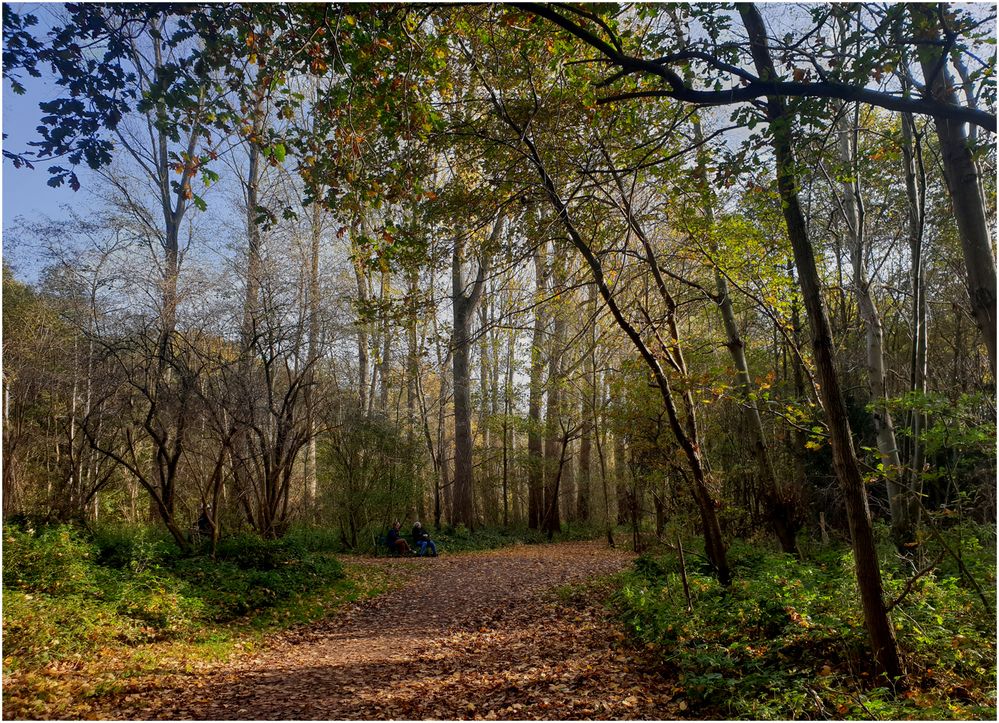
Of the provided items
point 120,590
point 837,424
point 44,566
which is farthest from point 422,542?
point 837,424

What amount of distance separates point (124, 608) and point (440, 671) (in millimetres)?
3331

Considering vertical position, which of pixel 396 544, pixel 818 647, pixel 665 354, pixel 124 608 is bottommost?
pixel 396 544

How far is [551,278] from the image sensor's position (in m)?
11.6

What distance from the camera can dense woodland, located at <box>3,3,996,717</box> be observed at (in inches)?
157

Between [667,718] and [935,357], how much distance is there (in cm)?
1294

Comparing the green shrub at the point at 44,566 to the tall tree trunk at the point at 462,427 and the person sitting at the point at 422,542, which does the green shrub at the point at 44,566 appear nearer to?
the person sitting at the point at 422,542

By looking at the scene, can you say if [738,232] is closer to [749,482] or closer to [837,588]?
[837,588]

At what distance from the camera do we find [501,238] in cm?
634

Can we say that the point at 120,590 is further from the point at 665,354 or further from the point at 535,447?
the point at 535,447

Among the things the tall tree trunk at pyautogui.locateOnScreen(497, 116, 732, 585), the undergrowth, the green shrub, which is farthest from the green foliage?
the tall tree trunk at pyautogui.locateOnScreen(497, 116, 732, 585)

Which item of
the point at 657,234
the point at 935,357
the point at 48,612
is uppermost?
the point at 657,234

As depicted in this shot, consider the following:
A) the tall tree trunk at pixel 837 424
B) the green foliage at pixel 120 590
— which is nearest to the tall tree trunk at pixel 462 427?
the green foliage at pixel 120 590

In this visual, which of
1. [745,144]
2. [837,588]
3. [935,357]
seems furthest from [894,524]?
[935,357]

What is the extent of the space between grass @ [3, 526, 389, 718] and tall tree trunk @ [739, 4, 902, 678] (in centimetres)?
538
